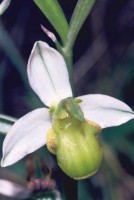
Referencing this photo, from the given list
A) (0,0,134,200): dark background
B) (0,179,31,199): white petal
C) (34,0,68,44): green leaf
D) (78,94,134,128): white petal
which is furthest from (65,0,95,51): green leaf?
(0,0,134,200): dark background

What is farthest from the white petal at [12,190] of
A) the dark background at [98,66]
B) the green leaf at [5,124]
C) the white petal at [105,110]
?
the dark background at [98,66]

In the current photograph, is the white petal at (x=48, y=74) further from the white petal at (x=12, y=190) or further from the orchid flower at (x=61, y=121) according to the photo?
the white petal at (x=12, y=190)

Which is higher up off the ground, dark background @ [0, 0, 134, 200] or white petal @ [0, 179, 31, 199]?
white petal @ [0, 179, 31, 199]

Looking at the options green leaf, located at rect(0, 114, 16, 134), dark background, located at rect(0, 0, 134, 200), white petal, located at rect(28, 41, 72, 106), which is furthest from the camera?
dark background, located at rect(0, 0, 134, 200)

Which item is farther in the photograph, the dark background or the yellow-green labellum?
the dark background

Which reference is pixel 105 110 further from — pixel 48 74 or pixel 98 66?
pixel 98 66

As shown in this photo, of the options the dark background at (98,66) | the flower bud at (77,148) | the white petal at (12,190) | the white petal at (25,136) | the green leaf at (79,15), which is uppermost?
the green leaf at (79,15)

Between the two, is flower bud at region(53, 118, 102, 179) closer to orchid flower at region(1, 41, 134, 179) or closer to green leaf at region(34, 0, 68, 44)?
orchid flower at region(1, 41, 134, 179)
